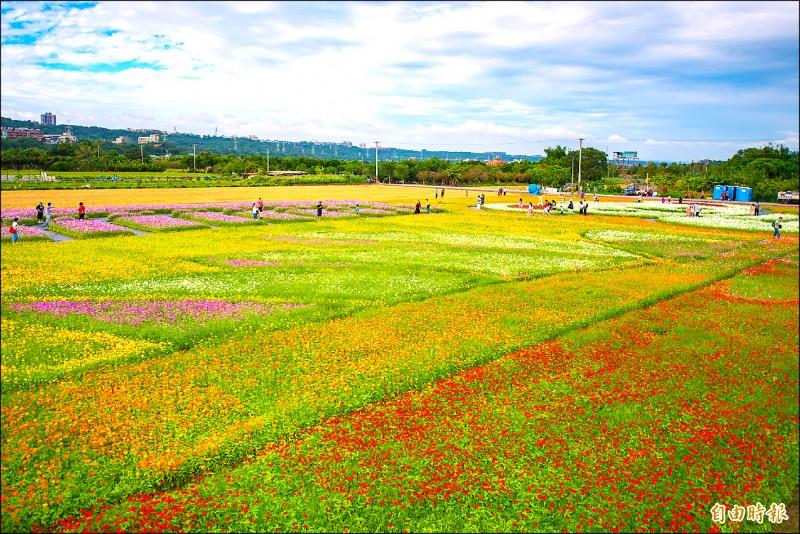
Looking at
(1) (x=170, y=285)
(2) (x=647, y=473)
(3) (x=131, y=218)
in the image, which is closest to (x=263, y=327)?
(1) (x=170, y=285)

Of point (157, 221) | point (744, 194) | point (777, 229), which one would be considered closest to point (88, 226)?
point (157, 221)

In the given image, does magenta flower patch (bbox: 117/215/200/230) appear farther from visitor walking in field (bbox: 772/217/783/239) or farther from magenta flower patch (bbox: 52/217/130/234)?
visitor walking in field (bbox: 772/217/783/239)

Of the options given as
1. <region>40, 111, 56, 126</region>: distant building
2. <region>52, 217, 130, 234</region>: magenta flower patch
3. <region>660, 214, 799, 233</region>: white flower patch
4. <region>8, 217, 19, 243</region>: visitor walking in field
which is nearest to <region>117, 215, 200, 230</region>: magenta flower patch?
<region>52, 217, 130, 234</region>: magenta flower patch

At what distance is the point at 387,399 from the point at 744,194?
7353 centimetres

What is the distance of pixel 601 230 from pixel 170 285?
3459 cm

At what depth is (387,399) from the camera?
1230 centimetres

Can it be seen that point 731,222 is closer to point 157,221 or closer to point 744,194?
point 744,194

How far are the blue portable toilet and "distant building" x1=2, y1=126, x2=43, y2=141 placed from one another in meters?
77.2

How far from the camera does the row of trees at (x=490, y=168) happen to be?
16766 mm

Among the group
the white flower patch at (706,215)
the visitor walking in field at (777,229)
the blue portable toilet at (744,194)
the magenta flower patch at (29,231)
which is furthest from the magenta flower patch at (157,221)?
the blue portable toilet at (744,194)

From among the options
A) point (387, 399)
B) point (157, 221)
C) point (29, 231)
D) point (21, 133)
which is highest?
point (21, 133)

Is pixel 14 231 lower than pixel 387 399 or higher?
higher

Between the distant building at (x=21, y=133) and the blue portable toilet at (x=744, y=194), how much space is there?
77220 millimetres

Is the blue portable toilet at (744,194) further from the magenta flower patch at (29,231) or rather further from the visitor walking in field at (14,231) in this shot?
the visitor walking in field at (14,231)
